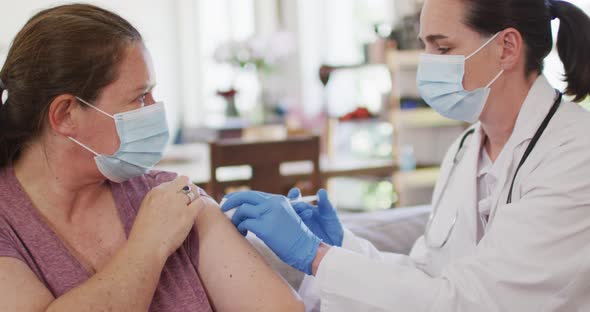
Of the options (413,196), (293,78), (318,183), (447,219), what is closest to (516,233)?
(447,219)

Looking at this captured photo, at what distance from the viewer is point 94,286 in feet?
3.45

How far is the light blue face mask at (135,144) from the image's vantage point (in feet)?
4.00

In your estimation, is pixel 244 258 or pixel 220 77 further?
pixel 220 77

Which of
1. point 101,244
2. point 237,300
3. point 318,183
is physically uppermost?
point 101,244

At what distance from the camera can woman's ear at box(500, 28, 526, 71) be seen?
4.86 ft

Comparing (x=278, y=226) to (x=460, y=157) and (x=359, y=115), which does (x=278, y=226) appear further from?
(x=359, y=115)

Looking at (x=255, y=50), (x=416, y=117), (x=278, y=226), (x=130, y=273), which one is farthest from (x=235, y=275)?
(x=255, y=50)

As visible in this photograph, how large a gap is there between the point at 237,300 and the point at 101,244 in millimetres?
265

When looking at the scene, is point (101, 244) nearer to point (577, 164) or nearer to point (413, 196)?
point (577, 164)

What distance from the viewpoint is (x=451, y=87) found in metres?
1.56

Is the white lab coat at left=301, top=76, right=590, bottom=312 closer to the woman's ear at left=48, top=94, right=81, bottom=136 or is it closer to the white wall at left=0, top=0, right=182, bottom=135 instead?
the woman's ear at left=48, top=94, right=81, bottom=136

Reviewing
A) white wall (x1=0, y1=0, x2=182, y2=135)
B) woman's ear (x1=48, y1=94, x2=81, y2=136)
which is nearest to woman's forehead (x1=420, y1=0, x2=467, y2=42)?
woman's ear (x1=48, y1=94, x2=81, y2=136)

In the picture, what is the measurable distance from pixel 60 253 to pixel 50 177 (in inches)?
6.2

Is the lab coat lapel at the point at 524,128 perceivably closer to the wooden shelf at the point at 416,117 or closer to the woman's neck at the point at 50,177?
the woman's neck at the point at 50,177
